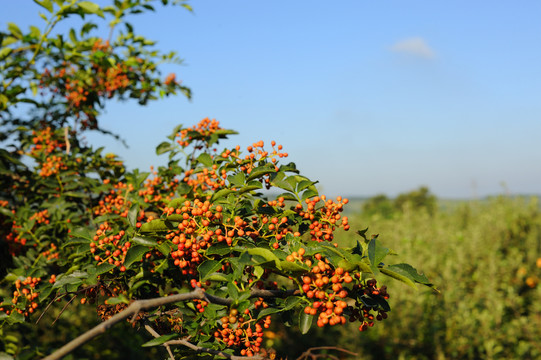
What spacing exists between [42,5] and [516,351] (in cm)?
823

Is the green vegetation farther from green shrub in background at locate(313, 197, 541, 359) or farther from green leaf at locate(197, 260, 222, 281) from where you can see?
green leaf at locate(197, 260, 222, 281)

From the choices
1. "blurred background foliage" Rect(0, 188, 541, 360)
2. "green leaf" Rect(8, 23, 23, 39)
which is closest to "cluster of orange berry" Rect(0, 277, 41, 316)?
"green leaf" Rect(8, 23, 23, 39)

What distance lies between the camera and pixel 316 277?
1595 millimetres

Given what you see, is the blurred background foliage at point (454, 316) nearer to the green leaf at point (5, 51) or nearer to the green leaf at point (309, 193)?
the green leaf at point (309, 193)

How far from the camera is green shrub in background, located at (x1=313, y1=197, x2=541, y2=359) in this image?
7066 mm

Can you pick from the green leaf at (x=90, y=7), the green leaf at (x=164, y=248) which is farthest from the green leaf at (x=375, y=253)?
the green leaf at (x=90, y=7)

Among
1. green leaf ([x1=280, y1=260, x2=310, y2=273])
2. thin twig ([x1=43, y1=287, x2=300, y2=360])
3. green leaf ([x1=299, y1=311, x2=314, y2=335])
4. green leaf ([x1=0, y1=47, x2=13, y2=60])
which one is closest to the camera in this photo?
thin twig ([x1=43, y1=287, x2=300, y2=360])

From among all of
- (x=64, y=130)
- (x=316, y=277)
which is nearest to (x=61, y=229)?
(x=64, y=130)

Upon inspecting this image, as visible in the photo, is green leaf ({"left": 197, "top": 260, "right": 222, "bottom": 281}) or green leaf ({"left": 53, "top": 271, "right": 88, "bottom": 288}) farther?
green leaf ({"left": 53, "top": 271, "right": 88, "bottom": 288})

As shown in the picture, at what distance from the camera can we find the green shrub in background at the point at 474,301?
7.07 meters

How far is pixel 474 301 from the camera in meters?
8.02

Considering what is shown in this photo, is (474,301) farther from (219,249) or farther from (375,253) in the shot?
(219,249)

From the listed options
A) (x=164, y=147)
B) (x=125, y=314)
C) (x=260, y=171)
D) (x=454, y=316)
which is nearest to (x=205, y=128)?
(x=164, y=147)

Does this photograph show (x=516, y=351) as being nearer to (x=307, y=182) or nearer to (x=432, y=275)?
(x=432, y=275)
